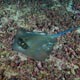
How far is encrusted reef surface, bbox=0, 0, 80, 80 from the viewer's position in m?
5.88

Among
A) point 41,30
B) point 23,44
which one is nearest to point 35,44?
point 23,44

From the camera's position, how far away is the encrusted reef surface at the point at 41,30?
19.3 feet

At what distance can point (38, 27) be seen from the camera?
713 cm

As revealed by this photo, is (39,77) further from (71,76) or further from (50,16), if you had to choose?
(50,16)

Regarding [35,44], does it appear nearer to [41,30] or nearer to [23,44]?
[23,44]

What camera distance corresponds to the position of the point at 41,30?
7.05m

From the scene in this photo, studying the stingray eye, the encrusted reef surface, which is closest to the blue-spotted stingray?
the stingray eye

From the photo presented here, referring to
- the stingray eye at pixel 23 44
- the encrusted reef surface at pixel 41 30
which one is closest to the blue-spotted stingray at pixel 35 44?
the stingray eye at pixel 23 44

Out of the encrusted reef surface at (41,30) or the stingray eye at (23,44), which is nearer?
the stingray eye at (23,44)

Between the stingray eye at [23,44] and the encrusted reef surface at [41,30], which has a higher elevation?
the stingray eye at [23,44]

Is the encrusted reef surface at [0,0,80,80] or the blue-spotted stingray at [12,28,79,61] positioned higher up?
the blue-spotted stingray at [12,28,79,61]

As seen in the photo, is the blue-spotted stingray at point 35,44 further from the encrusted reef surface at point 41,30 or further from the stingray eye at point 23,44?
the encrusted reef surface at point 41,30

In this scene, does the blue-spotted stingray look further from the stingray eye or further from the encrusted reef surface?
the encrusted reef surface

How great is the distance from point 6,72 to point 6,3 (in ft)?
9.47
